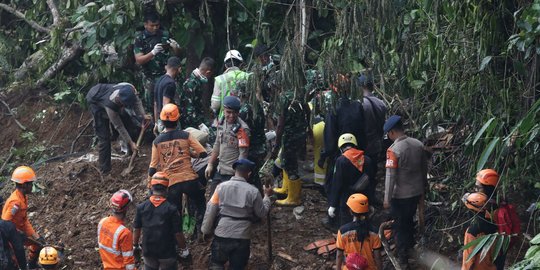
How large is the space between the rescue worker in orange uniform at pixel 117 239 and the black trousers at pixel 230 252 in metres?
0.95

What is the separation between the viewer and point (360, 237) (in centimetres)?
1171

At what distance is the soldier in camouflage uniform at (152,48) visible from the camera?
596 inches

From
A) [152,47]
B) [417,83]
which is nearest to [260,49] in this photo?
[152,47]

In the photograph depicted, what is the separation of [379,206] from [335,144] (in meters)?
1.23

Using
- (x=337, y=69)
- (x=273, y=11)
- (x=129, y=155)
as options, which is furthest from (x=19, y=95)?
(x=337, y=69)

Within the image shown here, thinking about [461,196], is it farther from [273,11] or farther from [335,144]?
[273,11]

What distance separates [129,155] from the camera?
15938 mm

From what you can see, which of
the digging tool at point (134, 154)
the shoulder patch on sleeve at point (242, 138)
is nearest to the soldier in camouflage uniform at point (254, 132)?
the shoulder patch on sleeve at point (242, 138)

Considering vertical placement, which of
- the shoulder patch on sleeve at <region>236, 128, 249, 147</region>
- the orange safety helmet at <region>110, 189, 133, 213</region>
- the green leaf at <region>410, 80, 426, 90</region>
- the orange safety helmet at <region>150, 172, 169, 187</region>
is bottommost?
the orange safety helmet at <region>110, 189, 133, 213</region>

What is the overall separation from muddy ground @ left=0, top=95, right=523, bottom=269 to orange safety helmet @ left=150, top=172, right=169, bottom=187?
147 cm

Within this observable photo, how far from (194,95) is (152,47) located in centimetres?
129

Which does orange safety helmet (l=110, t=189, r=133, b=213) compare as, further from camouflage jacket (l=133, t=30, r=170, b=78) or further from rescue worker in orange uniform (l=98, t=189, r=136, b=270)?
camouflage jacket (l=133, t=30, r=170, b=78)

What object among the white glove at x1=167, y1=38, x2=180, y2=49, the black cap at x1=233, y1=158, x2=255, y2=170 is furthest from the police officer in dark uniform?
the black cap at x1=233, y1=158, x2=255, y2=170

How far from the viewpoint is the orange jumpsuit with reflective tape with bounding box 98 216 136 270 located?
12148mm
